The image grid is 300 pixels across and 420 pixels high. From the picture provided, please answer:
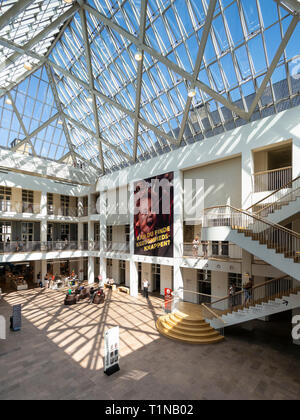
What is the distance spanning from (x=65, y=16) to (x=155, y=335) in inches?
802

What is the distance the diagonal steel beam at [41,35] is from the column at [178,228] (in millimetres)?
12335

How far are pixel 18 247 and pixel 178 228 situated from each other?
45.1ft

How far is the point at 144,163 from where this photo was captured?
60.0 ft

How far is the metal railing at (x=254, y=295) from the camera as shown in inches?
396

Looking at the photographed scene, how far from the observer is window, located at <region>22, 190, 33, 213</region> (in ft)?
70.4

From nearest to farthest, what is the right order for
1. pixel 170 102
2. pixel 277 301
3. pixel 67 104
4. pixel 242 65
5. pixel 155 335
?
pixel 277 301 → pixel 155 335 → pixel 242 65 → pixel 170 102 → pixel 67 104

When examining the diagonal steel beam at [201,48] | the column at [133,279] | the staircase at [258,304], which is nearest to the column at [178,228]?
the staircase at [258,304]

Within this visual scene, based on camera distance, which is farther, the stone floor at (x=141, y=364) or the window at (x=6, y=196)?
the window at (x=6, y=196)

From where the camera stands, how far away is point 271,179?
11.8 meters

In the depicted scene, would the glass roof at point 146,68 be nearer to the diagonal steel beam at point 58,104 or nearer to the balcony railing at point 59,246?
the diagonal steel beam at point 58,104

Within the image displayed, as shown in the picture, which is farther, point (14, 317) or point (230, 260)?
point (230, 260)
